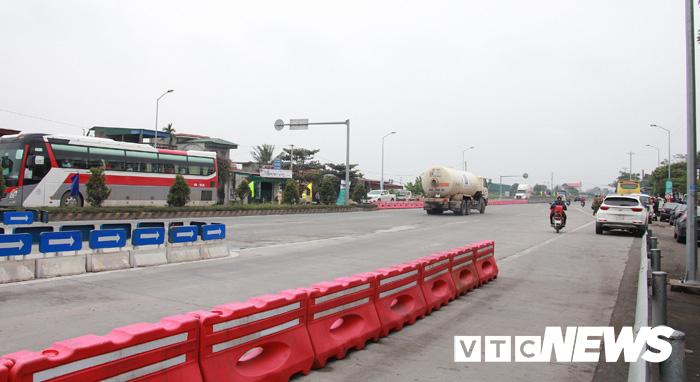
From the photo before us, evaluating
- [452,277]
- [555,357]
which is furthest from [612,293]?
[555,357]

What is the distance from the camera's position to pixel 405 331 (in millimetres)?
6004

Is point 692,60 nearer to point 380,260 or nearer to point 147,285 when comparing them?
point 380,260

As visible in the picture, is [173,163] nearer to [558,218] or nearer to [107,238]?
[107,238]

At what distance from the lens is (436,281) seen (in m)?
7.43

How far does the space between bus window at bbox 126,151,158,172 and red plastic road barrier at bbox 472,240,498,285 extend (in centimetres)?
2438

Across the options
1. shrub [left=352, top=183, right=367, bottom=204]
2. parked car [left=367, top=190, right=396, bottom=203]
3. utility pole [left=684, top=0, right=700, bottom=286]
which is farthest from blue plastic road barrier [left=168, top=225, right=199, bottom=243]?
parked car [left=367, top=190, right=396, bottom=203]

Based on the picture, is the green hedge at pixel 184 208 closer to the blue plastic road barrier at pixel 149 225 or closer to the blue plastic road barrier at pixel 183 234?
the blue plastic road barrier at pixel 149 225

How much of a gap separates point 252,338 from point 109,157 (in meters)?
26.7

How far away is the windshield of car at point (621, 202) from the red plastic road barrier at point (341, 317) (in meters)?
18.1

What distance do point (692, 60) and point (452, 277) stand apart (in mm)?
6562

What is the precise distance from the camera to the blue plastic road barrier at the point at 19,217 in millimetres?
14508

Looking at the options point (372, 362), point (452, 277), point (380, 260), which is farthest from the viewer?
point (380, 260)

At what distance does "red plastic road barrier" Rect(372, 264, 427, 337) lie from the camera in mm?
5773

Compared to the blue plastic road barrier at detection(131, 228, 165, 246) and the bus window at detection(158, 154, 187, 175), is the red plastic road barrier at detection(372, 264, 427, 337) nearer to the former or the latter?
the blue plastic road barrier at detection(131, 228, 165, 246)
